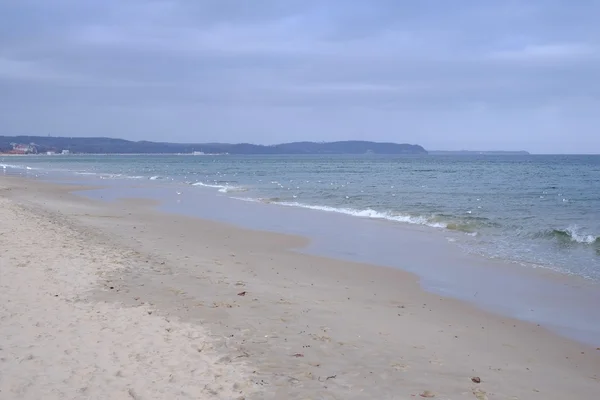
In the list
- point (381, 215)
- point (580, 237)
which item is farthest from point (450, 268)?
point (381, 215)

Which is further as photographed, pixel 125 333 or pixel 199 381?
pixel 125 333

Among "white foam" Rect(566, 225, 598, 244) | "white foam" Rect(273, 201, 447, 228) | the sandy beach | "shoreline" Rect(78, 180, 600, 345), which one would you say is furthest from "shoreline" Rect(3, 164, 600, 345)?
"white foam" Rect(566, 225, 598, 244)

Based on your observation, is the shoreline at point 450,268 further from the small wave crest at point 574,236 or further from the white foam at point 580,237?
the white foam at point 580,237

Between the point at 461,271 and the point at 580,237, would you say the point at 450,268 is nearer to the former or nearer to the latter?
the point at 461,271

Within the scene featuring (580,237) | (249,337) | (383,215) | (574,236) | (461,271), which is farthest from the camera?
(383,215)

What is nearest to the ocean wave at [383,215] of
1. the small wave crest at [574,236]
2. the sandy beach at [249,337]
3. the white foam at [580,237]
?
the small wave crest at [574,236]

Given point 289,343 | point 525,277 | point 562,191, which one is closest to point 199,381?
point 289,343

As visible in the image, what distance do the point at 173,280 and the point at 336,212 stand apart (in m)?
13.9

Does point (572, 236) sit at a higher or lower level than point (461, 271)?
higher

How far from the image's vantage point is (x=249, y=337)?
21.0ft

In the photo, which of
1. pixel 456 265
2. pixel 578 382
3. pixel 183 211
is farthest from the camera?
pixel 183 211

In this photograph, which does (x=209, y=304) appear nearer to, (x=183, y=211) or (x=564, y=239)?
(x=564, y=239)

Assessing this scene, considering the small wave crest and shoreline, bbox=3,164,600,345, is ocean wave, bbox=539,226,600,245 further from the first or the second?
shoreline, bbox=3,164,600,345

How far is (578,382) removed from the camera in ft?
19.0
